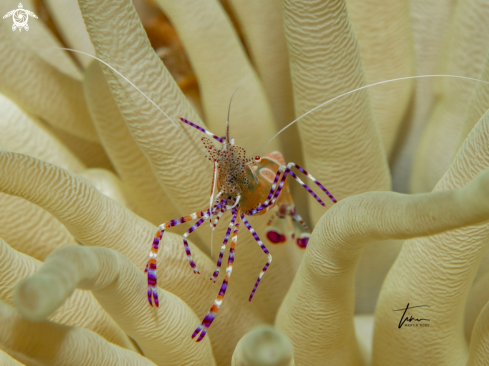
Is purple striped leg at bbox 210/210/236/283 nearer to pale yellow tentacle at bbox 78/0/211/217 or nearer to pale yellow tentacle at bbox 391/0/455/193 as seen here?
pale yellow tentacle at bbox 78/0/211/217

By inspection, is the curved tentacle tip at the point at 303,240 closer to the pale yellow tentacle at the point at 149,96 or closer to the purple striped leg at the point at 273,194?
the purple striped leg at the point at 273,194

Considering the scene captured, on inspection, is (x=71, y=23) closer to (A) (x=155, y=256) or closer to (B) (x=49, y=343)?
(A) (x=155, y=256)

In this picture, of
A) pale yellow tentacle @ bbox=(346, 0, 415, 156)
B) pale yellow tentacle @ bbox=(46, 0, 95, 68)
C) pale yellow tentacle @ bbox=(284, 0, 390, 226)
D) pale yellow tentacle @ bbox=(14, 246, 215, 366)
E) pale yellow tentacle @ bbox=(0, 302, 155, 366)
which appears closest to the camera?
pale yellow tentacle @ bbox=(14, 246, 215, 366)

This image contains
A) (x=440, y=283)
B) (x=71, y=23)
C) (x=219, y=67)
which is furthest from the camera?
(x=71, y=23)

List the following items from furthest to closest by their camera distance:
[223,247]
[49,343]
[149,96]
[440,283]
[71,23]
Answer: [71,23] < [223,247] < [149,96] < [440,283] < [49,343]

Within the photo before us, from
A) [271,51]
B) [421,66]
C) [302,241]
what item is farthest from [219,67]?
[421,66]

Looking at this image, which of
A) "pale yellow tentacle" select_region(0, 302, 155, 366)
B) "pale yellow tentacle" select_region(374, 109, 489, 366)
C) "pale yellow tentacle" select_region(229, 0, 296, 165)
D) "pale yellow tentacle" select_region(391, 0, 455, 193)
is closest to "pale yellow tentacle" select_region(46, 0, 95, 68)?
"pale yellow tentacle" select_region(229, 0, 296, 165)
